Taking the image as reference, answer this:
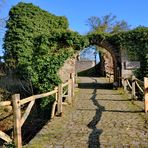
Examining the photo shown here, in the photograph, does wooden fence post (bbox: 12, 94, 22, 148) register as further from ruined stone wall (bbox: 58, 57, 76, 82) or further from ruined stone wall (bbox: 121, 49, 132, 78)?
ruined stone wall (bbox: 121, 49, 132, 78)

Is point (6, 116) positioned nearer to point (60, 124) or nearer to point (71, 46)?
point (60, 124)

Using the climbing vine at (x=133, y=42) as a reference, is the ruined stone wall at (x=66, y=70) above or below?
below

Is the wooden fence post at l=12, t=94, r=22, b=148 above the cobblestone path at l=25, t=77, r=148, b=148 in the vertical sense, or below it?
above

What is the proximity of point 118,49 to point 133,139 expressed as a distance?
1622 cm

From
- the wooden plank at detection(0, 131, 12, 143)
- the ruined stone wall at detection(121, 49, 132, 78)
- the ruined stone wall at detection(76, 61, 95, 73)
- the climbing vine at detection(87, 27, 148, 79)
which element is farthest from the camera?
the ruined stone wall at detection(76, 61, 95, 73)

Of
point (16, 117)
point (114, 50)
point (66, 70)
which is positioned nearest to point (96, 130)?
point (16, 117)

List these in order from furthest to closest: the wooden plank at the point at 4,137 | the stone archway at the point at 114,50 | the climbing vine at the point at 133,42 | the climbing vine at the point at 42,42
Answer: the stone archway at the point at 114,50, the climbing vine at the point at 133,42, the climbing vine at the point at 42,42, the wooden plank at the point at 4,137

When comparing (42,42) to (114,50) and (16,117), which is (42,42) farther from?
(16,117)

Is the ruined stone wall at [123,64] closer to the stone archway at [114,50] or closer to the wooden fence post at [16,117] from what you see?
the stone archway at [114,50]

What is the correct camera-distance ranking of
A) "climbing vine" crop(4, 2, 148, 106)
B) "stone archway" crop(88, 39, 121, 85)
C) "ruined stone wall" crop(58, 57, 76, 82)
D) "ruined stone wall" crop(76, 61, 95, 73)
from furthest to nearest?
"ruined stone wall" crop(76, 61, 95, 73) → "stone archway" crop(88, 39, 121, 85) → "ruined stone wall" crop(58, 57, 76, 82) → "climbing vine" crop(4, 2, 148, 106)

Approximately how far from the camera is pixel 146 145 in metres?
6.91

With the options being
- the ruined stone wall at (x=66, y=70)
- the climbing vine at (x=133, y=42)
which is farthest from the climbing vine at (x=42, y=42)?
the ruined stone wall at (x=66, y=70)

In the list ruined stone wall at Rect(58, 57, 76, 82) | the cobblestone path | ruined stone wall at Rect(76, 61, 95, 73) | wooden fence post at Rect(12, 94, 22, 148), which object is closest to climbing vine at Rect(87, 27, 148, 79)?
ruined stone wall at Rect(58, 57, 76, 82)

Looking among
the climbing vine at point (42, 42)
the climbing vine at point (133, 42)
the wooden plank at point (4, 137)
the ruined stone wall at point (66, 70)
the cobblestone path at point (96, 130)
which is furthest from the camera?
the climbing vine at point (133, 42)
